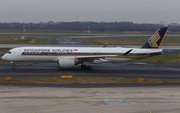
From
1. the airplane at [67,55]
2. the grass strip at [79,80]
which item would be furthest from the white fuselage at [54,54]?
the grass strip at [79,80]

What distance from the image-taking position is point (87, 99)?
70.4 feet

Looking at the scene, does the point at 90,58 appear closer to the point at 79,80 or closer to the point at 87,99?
the point at 79,80

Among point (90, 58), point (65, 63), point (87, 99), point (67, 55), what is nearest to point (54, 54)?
point (67, 55)

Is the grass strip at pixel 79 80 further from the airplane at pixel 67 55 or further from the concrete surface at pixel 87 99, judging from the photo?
the airplane at pixel 67 55

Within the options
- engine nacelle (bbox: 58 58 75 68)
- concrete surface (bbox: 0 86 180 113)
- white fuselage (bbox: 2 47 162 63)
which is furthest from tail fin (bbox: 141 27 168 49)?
engine nacelle (bbox: 58 58 75 68)

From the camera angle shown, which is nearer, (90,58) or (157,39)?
(90,58)

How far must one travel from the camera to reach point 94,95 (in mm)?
22906

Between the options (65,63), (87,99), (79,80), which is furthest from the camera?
(65,63)

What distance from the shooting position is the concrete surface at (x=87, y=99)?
18419 millimetres

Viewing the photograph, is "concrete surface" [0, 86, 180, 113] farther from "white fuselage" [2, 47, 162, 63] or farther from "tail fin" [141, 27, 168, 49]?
"tail fin" [141, 27, 168, 49]

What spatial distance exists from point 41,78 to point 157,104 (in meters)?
17.6

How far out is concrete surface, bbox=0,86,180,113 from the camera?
1842 centimetres

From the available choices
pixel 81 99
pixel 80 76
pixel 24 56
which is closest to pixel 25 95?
pixel 81 99

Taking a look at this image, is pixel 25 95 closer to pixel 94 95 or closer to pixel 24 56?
pixel 94 95
